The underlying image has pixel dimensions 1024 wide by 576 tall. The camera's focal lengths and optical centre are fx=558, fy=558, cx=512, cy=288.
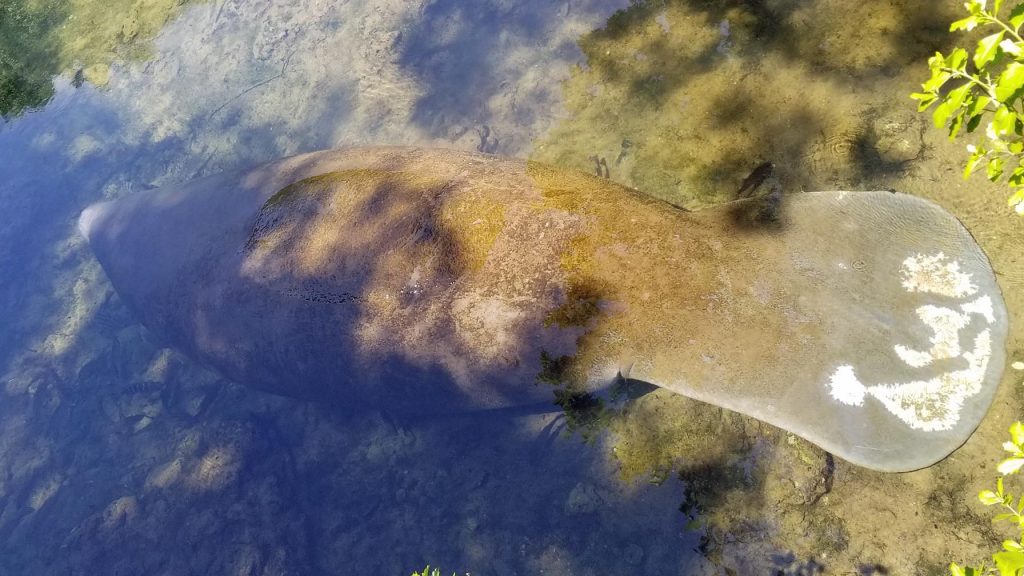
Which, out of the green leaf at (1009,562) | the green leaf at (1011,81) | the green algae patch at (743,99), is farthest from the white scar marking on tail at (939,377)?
the green leaf at (1011,81)

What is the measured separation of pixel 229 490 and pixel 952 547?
5.93 meters

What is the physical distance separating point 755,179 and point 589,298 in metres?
1.89

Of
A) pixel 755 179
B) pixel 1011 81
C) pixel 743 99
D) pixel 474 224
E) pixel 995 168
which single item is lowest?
pixel 755 179

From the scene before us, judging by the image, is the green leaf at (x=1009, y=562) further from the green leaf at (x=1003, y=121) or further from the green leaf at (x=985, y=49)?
the green leaf at (x=985, y=49)

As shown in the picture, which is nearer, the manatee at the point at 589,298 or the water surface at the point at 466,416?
the manatee at the point at 589,298

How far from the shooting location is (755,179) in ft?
14.2

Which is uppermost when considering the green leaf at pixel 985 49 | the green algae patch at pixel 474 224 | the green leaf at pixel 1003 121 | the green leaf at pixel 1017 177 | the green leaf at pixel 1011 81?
the green leaf at pixel 985 49

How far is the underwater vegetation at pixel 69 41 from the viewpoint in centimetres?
868

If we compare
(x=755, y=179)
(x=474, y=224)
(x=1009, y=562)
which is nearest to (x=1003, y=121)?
(x=1009, y=562)

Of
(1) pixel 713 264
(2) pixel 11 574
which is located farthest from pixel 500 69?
(2) pixel 11 574

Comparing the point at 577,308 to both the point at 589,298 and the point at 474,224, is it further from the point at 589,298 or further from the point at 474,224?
the point at 474,224

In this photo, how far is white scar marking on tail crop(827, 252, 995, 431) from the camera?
2906 millimetres

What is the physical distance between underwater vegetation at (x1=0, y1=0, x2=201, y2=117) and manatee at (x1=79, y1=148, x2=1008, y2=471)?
606 centimetres

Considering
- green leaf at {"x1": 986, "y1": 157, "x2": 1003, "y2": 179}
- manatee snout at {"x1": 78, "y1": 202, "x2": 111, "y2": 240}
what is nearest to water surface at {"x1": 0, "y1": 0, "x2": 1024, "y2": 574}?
manatee snout at {"x1": 78, "y1": 202, "x2": 111, "y2": 240}
